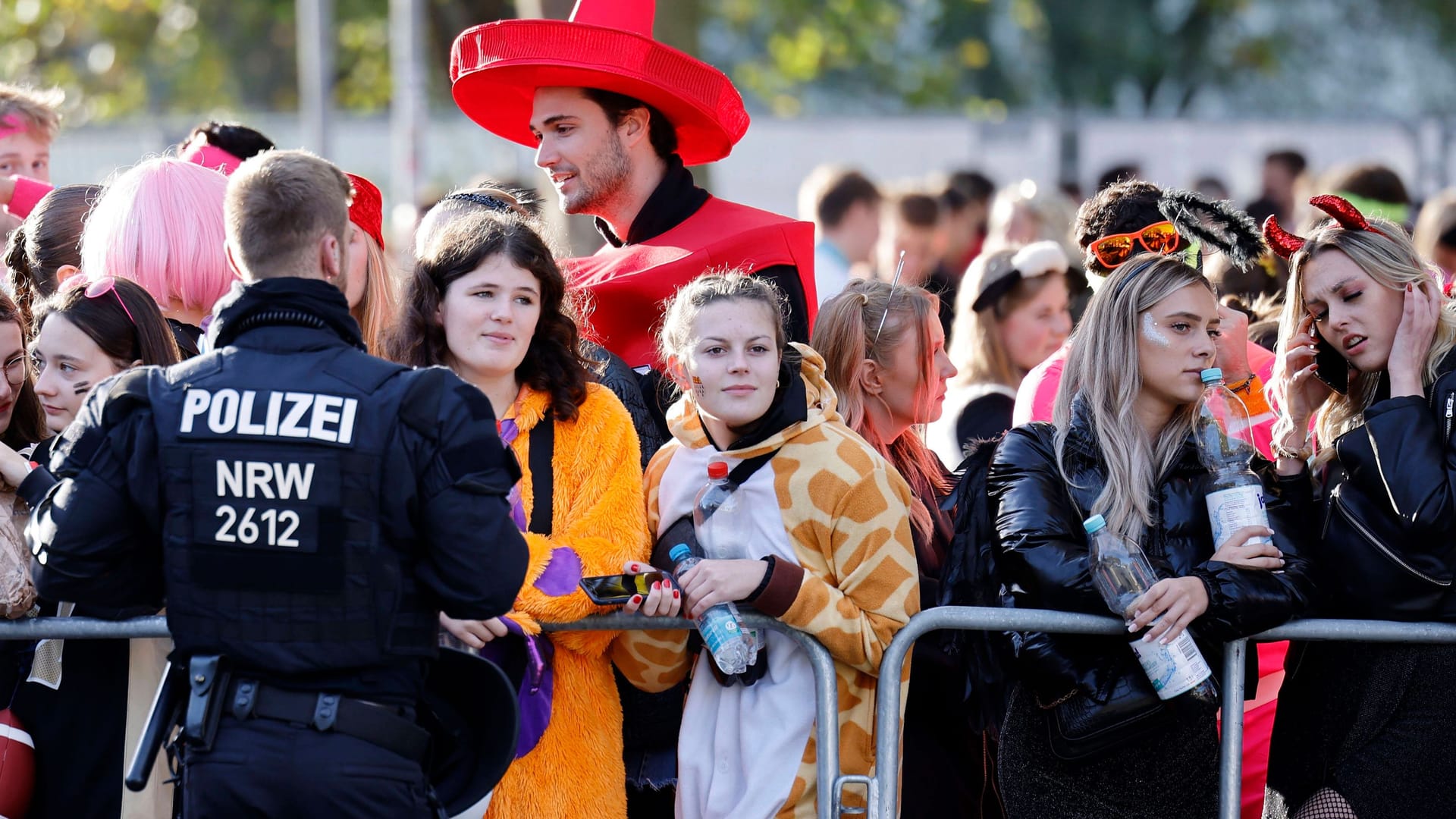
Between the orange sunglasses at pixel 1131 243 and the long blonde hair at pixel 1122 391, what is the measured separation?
326mm

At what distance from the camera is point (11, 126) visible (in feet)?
18.4

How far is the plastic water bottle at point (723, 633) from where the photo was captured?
353cm

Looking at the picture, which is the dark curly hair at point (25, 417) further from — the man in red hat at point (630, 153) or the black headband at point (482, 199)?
the man in red hat at point (630, 153)

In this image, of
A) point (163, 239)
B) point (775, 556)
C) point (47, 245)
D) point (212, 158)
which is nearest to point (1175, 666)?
point (775, 556)

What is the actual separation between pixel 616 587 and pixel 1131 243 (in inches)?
74.5

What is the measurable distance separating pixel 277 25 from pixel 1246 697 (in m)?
23.4

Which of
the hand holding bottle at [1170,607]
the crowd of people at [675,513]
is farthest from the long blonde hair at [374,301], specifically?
the hand holding bottle at [1170,607]

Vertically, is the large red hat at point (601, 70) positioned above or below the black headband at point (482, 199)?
above

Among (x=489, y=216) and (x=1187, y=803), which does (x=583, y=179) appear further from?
(x=1187, y=803)

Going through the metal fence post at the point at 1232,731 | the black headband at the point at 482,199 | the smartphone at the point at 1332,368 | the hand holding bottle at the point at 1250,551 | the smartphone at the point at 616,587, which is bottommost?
the metal fence post at the point at 1232,731

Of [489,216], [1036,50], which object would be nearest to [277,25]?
[1036,50]

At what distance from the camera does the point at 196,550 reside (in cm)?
304

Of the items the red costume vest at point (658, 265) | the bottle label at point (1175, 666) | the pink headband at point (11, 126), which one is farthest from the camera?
the pink headband at point (11, 126)

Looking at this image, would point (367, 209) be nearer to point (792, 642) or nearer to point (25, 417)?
point (25, 417)
